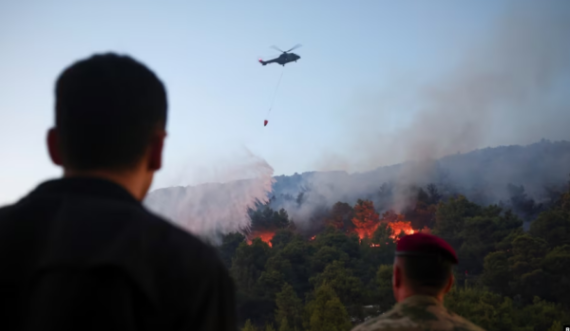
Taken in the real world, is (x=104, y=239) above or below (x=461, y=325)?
above

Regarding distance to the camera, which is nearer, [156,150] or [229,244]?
[156,150]

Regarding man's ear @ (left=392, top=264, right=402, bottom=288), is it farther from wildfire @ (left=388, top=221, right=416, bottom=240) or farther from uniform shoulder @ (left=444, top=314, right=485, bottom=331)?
wildfire @ (left=388, top=221, right=416, bottom=240)

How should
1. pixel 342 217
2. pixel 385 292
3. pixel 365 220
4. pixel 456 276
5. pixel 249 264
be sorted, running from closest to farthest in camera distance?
pixel 385 292, pixel 456 276, pixel 249 264, pixel 365 220, pixel 342 217

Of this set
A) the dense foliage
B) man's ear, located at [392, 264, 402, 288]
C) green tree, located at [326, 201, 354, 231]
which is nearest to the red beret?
man's ear, located at [392, 264, 402, 288]

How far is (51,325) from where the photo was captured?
1.20 m

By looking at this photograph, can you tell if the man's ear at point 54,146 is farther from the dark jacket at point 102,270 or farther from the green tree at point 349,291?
the green tree at point 349,291

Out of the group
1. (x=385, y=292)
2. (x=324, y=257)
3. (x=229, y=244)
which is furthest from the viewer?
(x=229, y=244)

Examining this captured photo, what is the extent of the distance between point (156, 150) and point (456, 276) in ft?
137

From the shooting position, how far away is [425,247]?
3.70 meters

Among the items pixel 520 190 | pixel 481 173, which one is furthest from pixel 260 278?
pixel 481 173

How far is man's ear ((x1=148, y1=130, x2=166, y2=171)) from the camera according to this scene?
171 centimetres

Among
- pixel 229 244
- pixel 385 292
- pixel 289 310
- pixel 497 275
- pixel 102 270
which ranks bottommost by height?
pixel 289 310

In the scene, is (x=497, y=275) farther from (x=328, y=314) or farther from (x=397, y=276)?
(x=397, y=276)

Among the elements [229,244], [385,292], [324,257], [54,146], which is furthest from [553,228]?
[54,146]
